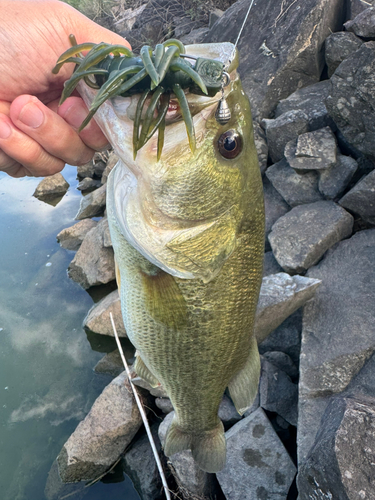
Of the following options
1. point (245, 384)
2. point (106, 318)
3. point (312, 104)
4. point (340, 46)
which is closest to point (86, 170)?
point (106, 318)

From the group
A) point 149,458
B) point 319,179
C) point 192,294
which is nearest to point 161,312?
point 192,294

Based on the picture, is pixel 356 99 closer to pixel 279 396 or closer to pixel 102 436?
pixel 279 396

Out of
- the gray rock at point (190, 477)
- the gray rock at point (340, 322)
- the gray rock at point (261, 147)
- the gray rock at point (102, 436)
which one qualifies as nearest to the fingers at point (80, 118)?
the gray rock at point (340, 322)

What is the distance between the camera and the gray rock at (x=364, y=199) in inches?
172

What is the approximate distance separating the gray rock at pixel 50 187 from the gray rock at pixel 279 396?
24.2ft

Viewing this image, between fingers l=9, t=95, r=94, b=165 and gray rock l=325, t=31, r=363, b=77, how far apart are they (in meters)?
4.78

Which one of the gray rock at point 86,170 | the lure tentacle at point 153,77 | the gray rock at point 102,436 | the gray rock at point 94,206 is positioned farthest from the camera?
the gray rock at point 86,170

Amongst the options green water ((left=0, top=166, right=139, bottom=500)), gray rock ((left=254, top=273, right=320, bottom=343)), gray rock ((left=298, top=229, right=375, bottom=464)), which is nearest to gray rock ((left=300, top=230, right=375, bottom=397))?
gray rock ((left=298, top=229, right=375, bottom=464))

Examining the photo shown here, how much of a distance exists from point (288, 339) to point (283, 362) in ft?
0.80

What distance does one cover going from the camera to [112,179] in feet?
5.74

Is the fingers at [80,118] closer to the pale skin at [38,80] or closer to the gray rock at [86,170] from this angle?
the pale skin at [38,80]

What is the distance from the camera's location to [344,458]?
204cm

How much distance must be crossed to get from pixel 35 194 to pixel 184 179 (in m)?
8.94

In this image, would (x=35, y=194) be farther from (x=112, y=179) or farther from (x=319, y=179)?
(x=112, y=179)
